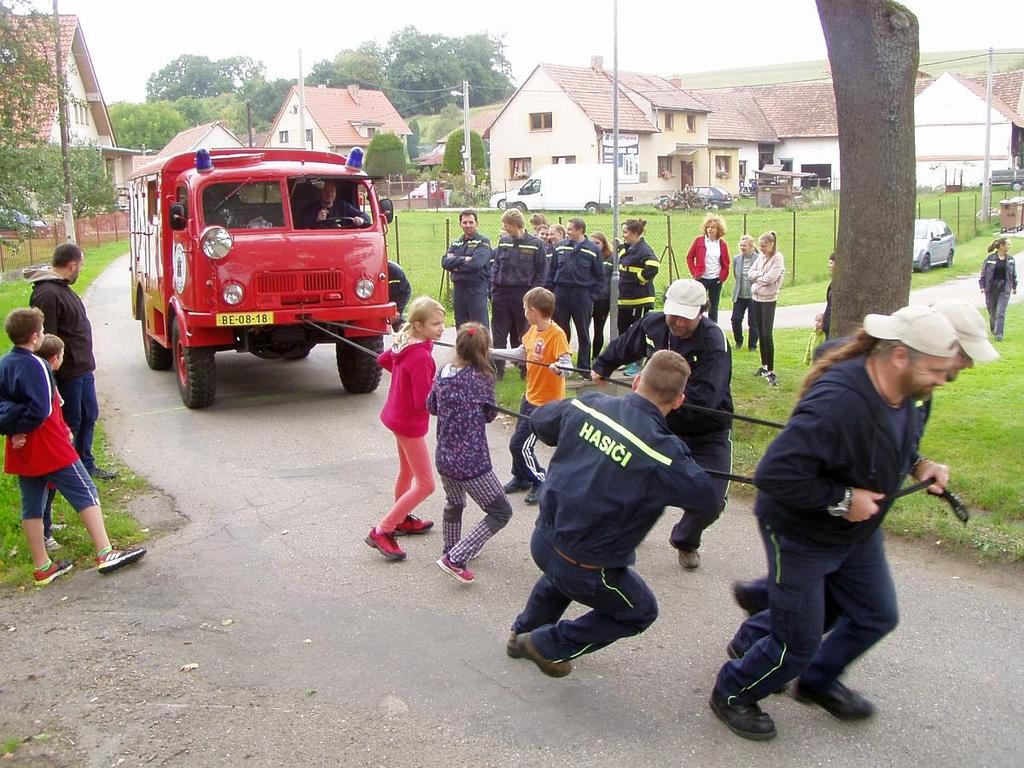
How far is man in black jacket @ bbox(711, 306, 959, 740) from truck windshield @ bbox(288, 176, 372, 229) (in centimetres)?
794

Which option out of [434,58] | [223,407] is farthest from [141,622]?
[434,58]

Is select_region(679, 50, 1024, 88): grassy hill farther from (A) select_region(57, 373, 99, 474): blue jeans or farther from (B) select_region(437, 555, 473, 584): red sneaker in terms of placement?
(B) select_region(437, 555, 473, 584): red sneaker

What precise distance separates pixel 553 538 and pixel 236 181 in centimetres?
775

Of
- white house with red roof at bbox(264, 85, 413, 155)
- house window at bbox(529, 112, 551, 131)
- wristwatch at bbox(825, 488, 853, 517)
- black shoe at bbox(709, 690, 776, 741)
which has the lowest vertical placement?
black shoe at bbox(709, 690, 776, 741)

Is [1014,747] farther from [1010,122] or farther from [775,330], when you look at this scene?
[1010,122]

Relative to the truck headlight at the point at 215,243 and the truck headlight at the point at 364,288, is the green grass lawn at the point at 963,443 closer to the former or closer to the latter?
the truck headlight at the point at 364,288

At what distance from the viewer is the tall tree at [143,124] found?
4117 inches

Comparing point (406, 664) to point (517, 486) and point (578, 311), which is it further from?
point (578, 311)

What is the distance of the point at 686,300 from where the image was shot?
18.0ft

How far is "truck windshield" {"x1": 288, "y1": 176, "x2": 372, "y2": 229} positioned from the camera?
1106 centimetres

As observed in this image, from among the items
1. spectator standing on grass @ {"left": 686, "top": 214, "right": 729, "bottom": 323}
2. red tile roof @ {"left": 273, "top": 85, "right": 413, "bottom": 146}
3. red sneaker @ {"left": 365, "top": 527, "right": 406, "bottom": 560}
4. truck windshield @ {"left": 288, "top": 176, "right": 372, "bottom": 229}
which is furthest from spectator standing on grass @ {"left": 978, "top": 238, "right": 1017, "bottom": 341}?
red tile roof @ {"left": 273, "top": 85, "right": 413, "bottom": 146}

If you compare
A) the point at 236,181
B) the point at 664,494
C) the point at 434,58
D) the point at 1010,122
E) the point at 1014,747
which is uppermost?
the point at 434,58

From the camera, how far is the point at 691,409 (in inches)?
222

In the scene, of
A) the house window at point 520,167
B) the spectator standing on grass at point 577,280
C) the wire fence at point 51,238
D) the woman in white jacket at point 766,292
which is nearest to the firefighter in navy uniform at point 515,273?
the spectator standing on grass at point 577,280
